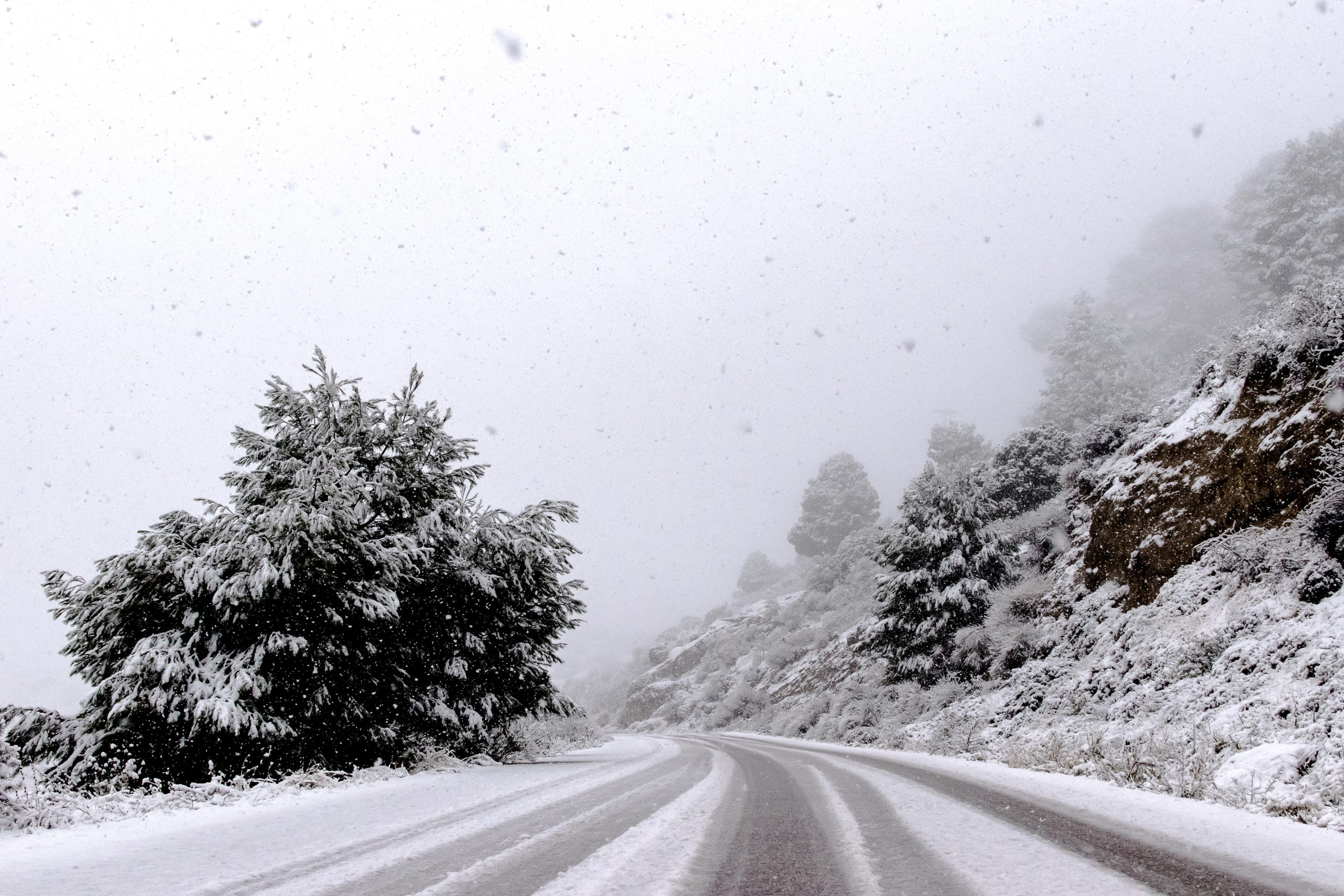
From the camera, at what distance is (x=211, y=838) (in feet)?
15.4

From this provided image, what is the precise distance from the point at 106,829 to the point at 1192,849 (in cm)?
753

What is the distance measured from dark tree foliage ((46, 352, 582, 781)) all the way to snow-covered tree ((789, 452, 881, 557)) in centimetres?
5319

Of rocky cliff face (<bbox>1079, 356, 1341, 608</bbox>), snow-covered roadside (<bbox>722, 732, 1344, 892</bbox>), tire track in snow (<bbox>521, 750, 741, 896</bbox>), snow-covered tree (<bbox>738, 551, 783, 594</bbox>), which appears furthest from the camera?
snow-covered tree (<bbox>738, 551, 783, 594</bbox>)

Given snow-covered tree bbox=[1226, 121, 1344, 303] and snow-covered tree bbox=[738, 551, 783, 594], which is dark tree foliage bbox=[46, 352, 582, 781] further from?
snow-covered tree bbox=[738, 551, 783, 594]

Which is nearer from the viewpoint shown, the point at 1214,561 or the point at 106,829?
the point at 106,829

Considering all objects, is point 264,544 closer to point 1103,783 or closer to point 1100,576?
point 1103,783

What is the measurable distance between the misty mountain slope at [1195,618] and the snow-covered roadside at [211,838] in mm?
7040

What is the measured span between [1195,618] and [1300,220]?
4176cm

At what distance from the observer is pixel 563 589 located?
46.2 ft

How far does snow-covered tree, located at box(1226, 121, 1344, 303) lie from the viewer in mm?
37406

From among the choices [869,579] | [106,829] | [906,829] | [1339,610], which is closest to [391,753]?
[106,829]

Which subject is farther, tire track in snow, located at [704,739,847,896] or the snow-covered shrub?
the snow-covered shrub

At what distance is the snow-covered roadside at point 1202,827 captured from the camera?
146 inches

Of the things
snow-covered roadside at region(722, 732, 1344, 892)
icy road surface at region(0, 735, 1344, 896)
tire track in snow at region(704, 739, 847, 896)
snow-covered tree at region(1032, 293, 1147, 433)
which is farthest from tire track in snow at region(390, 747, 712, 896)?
snow-covered tree at region(1032, 293, 1147, 433)
